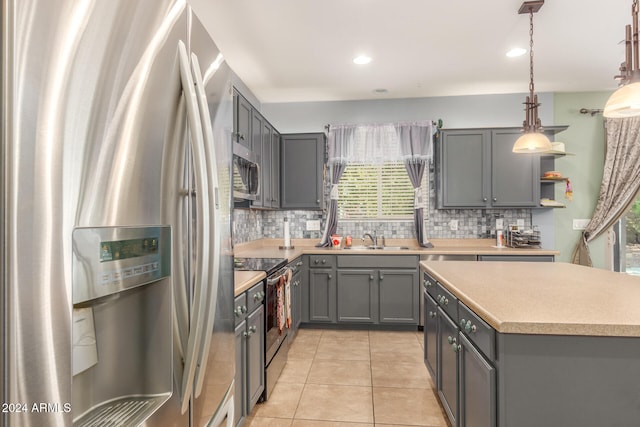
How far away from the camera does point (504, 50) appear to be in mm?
3416

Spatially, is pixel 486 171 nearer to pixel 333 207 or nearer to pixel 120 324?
pixel 333 207

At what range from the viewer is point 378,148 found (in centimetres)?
471

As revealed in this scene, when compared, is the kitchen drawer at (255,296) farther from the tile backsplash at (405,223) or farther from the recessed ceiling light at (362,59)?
the recessed ceiling light at (362,59)

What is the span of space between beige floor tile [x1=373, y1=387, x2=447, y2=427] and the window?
8.04 ft

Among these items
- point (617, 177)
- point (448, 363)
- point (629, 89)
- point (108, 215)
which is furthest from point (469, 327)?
point (617, 177)

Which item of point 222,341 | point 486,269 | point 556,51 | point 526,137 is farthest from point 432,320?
point 556,51

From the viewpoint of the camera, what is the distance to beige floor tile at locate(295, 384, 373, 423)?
2.41 metres

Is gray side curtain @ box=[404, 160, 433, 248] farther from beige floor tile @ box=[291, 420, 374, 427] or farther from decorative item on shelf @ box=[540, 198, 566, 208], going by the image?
beige floor tile @ box=[291, 420, 374, 427]

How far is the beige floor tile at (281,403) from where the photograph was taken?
245cm

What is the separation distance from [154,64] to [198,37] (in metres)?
0.29

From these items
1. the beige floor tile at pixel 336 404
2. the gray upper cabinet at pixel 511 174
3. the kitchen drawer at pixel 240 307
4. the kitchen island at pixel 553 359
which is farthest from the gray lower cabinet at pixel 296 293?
the gray upper cabinet at pixel 511 174

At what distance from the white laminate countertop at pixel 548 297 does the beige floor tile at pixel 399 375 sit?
3.18 feet

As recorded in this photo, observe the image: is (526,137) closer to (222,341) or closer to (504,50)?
(504,50)

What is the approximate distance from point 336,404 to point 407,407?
0.48 meters
